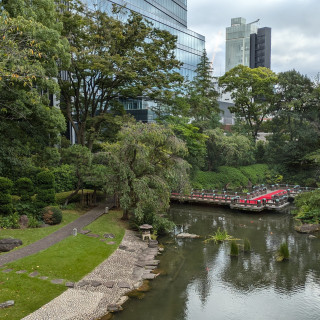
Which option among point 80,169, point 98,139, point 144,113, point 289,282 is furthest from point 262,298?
point 144,113

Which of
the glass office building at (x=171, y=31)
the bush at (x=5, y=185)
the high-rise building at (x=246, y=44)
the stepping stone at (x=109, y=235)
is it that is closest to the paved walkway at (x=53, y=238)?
the stepping stone at (x=109, y=235)

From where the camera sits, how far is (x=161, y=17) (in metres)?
56.8

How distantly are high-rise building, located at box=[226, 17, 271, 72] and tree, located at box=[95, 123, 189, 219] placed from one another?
103237 mm

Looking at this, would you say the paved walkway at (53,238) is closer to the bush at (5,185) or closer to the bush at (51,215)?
the bush at (51,215)

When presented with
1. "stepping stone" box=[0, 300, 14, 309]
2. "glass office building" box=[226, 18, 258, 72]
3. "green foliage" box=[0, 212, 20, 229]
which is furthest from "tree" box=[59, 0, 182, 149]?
"glass office building" box=[226, 18, 258, 72]

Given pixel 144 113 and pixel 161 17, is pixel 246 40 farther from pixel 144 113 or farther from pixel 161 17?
pixel 144 113

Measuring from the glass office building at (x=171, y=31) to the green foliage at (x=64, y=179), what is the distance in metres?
20.5

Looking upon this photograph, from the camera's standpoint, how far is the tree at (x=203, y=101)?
4478cm

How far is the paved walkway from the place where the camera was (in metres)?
16.8

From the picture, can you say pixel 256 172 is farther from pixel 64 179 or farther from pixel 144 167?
pixel 64 179

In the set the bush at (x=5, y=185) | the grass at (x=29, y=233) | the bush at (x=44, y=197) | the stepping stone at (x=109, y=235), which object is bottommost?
the stepping stone at (x=109, y=235)

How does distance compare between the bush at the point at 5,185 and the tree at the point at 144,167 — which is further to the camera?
the tree at the point at 144,167

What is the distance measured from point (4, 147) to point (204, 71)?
3610 cm

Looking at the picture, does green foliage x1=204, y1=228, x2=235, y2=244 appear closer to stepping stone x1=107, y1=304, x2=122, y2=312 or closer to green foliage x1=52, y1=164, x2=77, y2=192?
stepping stone x1=107, y1=304, x2=122, y2=312
